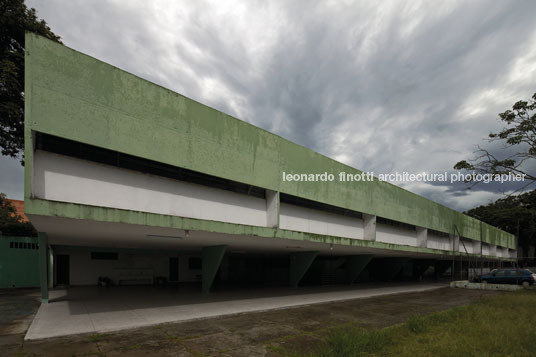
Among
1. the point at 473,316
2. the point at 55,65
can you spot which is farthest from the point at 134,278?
the point at 473,316

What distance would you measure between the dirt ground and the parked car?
1735 cm

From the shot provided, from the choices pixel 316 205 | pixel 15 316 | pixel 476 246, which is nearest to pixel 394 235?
pixel 316 205

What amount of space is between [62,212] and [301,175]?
31.3ft

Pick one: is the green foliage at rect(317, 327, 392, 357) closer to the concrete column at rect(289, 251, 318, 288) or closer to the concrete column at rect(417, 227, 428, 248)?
the concrete column at rect(289, 251, 318, 288)

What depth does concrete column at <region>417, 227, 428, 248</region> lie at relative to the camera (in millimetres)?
24078

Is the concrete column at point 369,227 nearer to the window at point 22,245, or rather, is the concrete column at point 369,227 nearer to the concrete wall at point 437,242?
the concrete wall at point 437,242

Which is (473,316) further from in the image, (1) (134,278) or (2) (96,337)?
(1) (134,278)

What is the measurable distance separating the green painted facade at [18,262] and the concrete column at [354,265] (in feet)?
72.1

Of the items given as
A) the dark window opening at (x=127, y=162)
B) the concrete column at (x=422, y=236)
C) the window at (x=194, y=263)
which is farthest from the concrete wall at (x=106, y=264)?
the concrete column at (x=422, y=236)

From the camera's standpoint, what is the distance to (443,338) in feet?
24.5

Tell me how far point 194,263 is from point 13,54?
56.1ft

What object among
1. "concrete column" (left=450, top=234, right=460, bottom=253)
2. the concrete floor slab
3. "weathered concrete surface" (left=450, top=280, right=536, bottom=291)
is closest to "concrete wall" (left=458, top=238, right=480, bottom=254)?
"concrete column" (left=450, top=234, right=460, bottom=253)

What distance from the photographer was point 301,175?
45.7 ft

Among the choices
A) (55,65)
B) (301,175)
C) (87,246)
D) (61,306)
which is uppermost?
(55,65)
